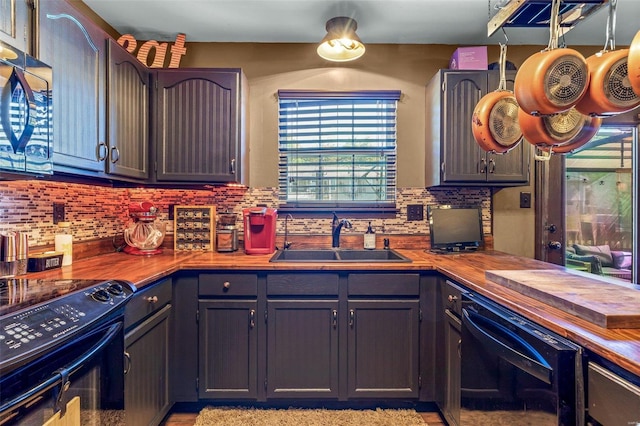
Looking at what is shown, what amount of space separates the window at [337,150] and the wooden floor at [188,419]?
1421mm

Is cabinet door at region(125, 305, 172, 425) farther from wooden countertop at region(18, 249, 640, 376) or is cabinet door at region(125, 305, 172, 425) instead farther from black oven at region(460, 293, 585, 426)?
black oven at region(460, 293, 585, 426)

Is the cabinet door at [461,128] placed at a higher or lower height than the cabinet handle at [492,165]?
higher

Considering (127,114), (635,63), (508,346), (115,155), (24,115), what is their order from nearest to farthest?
(635,63), (24,115), (508,346), (115,155), (127,114)

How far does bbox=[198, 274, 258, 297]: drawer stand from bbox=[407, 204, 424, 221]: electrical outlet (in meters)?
1.28

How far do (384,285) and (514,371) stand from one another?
32.8 inches

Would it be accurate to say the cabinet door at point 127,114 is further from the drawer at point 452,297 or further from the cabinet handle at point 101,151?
the drawer at point 452,297

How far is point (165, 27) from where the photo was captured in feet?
7.64

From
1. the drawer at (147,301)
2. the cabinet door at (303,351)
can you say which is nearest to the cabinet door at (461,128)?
the cabinet door at (303,351)

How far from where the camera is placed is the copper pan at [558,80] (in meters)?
1.10

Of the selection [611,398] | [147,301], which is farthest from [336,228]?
[611,398]

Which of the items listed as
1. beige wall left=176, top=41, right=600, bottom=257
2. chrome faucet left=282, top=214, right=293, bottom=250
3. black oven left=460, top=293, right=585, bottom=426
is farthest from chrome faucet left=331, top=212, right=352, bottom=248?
black oven left=460, top=293, right=585, bottom=426

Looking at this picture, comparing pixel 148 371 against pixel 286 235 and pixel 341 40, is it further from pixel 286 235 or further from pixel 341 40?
A: pixel 341 40

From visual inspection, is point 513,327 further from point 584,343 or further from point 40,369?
point 40,369

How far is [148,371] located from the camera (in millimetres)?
1606
